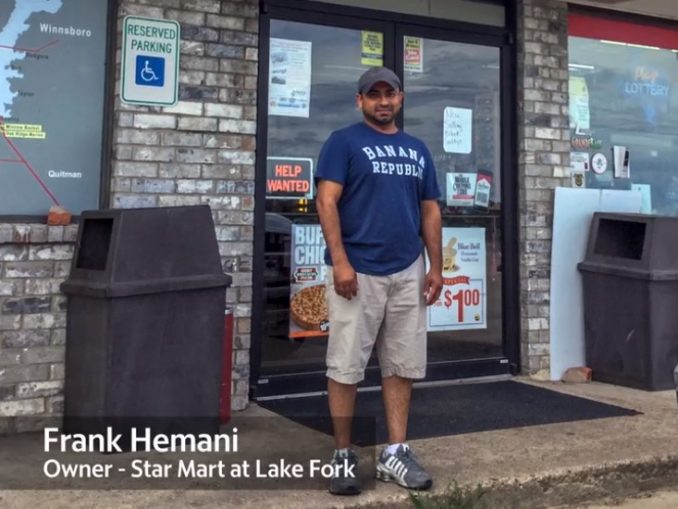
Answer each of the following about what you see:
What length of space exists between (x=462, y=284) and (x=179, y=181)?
2.40 meters

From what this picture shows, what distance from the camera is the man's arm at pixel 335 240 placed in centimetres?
348

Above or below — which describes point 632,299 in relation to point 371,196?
below

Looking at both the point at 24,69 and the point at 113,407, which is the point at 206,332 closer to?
the point at 113,407

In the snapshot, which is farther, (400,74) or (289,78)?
(400,74)

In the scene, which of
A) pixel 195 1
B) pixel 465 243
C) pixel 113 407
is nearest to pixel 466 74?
pixel 465 243

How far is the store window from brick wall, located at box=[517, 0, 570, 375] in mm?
291

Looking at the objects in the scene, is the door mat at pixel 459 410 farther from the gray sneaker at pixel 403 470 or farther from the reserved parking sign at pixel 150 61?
the reserved parking sign at pixel 150 61

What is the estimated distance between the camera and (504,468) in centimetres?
388

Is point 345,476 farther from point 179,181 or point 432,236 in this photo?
point 179,181

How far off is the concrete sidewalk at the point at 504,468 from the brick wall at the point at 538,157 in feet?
4.41

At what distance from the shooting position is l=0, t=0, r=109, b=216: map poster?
4.51 m

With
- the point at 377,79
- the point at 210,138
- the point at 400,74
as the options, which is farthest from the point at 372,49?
the point at 377,79

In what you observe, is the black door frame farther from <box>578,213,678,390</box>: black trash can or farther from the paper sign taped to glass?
<box>578,213,678,390</box>: black trash can

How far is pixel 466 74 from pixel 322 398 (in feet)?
9.03
